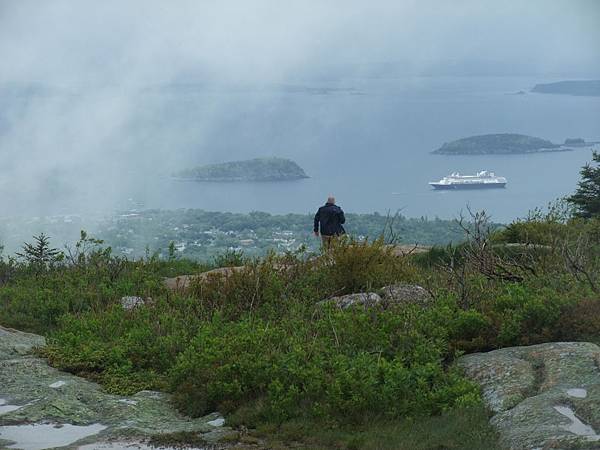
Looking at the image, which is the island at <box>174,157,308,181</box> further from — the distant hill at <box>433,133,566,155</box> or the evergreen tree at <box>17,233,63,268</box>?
the evergreen tree at <box>17,233,63,268</box>

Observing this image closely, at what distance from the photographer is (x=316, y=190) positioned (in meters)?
109

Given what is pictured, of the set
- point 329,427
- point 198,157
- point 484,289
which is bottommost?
point 329,427

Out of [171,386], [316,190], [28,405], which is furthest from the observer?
[316,190]

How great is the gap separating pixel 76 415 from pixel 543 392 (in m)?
3.12

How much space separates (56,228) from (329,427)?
39.8 m

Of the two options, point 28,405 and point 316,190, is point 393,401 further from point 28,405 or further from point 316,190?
point 316,190

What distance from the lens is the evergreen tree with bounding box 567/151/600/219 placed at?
26281mm

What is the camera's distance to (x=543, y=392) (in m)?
6.28

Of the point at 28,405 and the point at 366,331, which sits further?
the point at 366,331

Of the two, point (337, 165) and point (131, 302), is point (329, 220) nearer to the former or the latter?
point (131, 302)

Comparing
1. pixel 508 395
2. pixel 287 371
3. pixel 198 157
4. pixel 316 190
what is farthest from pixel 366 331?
pixel 198 157

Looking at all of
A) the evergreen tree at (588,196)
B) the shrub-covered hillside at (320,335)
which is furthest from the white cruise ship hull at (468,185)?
the shrub-covered hillside at (320,335)

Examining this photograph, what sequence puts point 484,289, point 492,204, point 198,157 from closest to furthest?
point 484,289
point 492,204
point 198,157

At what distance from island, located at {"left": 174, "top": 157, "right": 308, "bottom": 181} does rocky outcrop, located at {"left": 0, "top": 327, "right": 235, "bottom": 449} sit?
93.9m
